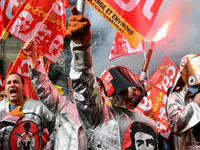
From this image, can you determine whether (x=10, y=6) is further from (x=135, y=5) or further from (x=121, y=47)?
(x=135, y=5)

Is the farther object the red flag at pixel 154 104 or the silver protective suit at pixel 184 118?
the red flag at pixel 154 104

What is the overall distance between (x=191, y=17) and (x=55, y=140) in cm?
934

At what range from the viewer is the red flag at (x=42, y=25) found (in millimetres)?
5277

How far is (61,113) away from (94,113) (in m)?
0.98

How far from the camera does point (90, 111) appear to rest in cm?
284

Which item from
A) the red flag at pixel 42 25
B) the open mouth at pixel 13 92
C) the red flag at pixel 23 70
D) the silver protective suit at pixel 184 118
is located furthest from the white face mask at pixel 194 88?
the red flag at pixel 23 70

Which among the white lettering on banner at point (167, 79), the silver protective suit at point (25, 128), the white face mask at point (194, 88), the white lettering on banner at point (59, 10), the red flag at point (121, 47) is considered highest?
the white lettering on banner at point (59, 10)

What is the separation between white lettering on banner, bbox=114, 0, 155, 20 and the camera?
3787 millimetres

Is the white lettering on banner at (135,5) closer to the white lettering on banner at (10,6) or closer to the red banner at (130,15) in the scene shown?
the red banner at (130,15)

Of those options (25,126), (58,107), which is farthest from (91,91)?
(25,126)

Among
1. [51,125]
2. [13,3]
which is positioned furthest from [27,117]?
[13,3]

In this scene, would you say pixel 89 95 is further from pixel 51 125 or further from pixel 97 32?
pixel 97 32

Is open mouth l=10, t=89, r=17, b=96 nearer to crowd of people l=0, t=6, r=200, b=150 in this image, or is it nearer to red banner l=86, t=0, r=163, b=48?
crowd of people l=0, t=6, r=200, b=150

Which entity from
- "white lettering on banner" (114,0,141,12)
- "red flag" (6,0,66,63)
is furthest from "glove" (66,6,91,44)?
"red flag" (6,0,66,63)
